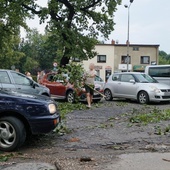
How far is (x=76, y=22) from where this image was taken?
23781mm

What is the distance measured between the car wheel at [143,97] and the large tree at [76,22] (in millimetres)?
8589

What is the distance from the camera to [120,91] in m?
15.4

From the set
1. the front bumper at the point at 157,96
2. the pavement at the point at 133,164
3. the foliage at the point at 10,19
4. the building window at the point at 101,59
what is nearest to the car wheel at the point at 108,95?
the front bumper at the point at 157,96

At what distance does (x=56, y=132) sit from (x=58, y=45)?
53.8 feet

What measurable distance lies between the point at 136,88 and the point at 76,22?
430 inches

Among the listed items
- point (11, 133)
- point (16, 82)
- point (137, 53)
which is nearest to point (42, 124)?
point (11, 133)

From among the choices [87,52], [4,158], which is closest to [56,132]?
[4,158]

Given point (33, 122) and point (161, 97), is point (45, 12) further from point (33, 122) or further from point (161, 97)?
point (33, 122)

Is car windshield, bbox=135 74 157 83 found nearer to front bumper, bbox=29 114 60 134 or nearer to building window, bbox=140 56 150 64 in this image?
front bumper, bbox=29 114 60 134

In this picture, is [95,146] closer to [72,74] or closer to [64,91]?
[72,74]

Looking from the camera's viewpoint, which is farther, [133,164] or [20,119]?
[20,119]

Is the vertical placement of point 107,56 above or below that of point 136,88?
above

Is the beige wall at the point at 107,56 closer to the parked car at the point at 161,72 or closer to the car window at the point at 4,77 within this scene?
the parked car at the point at 161,72

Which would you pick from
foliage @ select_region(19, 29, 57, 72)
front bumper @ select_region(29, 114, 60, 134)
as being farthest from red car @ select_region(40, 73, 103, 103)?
foliage @ select_region(19, 29, 57, 72)
